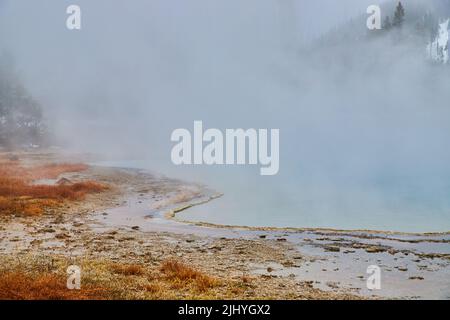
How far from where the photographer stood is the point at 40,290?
56.9 feet

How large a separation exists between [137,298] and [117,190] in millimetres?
43585

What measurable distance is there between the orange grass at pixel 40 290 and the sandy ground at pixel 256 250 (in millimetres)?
5121

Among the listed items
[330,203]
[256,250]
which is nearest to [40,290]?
[256,250]

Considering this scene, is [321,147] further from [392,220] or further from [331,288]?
[331,288]

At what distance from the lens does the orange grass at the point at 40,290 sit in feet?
54.3

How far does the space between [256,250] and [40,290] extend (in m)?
14.6

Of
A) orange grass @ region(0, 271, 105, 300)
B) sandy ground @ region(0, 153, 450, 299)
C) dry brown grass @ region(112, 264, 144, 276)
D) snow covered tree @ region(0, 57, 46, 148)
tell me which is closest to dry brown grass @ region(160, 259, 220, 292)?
dry brown grass @ region(112, 264, 144, 276)

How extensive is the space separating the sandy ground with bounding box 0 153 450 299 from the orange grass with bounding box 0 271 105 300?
5.12 metres

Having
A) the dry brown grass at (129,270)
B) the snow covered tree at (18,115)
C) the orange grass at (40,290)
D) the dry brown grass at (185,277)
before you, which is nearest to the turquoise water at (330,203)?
the dry brown grass at (185,277)

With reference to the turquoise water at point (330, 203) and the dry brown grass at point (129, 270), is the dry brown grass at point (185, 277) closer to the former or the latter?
the dry brown grass at point (129, 270)

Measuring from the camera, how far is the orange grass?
1655cm

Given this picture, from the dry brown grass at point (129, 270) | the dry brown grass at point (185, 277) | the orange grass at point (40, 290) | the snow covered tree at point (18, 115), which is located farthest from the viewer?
the snow covered tree at point (18, 115)

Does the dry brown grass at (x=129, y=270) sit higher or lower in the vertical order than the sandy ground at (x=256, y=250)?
higher

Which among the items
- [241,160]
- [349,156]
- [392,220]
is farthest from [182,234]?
[349,156]
